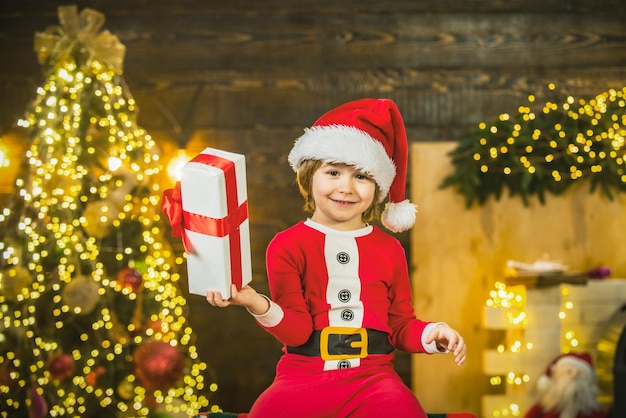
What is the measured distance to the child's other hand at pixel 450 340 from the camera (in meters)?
1.55

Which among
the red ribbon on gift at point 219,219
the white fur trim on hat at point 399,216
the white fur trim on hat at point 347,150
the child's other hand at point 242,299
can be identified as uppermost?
the white fur trim on hat at point 347,150

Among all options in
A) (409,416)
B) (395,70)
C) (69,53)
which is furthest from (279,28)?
(409,416)

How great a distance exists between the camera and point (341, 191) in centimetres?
162

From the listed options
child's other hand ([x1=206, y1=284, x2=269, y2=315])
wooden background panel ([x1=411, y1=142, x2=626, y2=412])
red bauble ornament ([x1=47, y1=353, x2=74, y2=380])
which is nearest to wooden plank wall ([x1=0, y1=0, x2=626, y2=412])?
wooden background panel ([x1=411, y1=142, x2=626, y2=412])

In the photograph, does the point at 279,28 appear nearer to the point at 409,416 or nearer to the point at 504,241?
the point at 504,241

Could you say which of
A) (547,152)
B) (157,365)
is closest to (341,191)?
(157,365)

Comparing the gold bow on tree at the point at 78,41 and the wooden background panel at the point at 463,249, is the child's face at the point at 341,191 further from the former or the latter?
the wooden background panel at the point at 463,249

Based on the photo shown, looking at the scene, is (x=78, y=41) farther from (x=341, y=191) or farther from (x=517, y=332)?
(x=517, y=332)

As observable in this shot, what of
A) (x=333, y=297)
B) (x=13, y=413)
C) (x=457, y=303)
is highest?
(x=333, y=297)

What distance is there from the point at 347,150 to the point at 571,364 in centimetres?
175

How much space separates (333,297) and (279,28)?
2038 mm

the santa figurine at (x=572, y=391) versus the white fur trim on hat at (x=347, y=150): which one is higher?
the white fur trim on hat at (x=347, y=150)

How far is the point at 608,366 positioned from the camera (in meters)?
3.05

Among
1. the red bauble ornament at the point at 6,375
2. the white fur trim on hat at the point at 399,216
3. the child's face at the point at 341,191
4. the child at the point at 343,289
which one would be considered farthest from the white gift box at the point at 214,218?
the red bauble ornament at the point at 6,375
